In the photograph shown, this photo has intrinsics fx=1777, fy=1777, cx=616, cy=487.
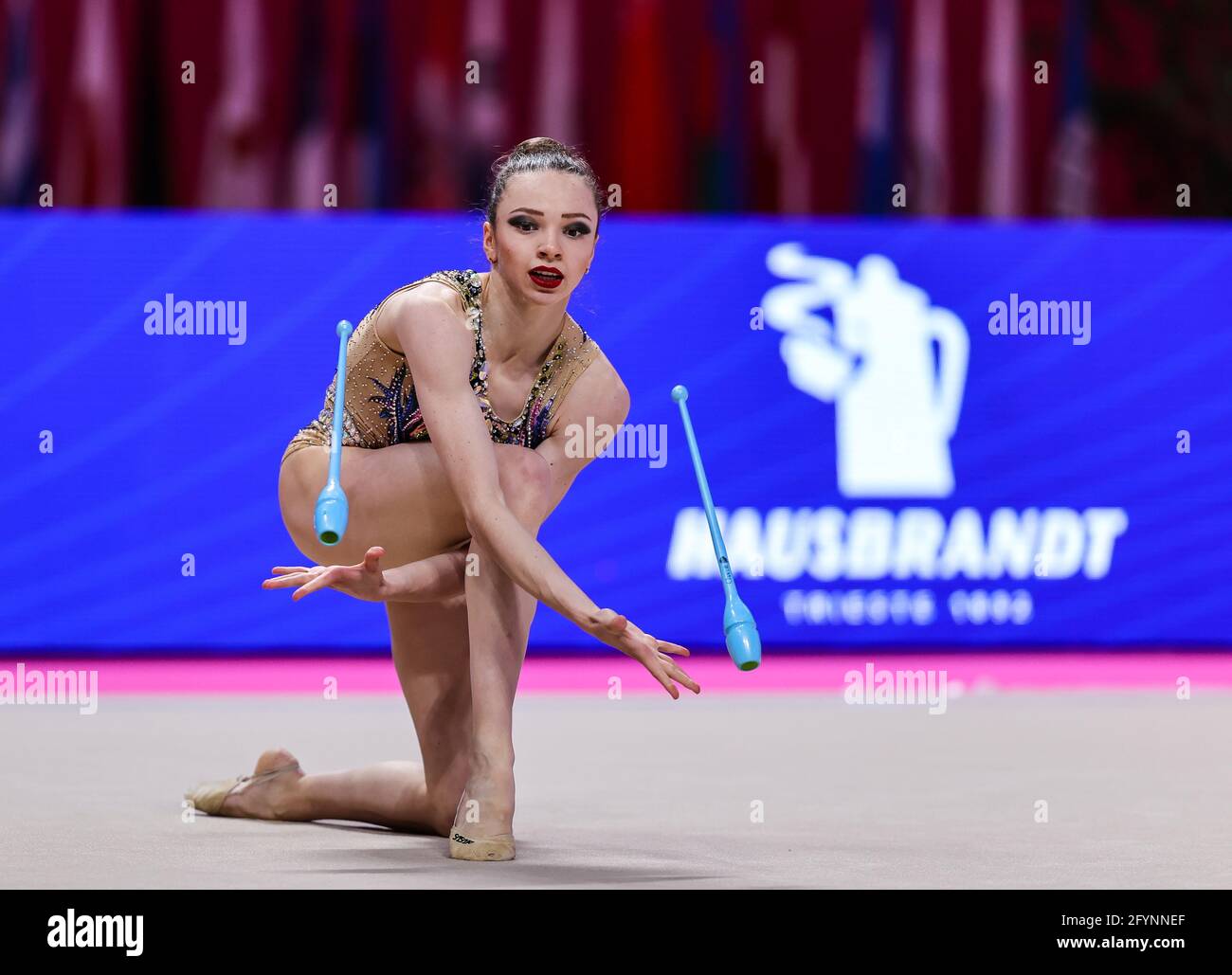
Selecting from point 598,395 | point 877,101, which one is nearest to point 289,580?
point 598,395

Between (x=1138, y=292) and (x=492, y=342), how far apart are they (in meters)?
3.58

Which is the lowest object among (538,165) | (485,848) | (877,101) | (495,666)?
(485,848)

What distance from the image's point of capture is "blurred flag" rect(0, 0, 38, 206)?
23.3 feet

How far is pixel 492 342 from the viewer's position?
9.00ft

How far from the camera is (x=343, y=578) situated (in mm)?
2461

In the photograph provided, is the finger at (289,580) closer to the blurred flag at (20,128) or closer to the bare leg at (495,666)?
the bare leg at (495,666)

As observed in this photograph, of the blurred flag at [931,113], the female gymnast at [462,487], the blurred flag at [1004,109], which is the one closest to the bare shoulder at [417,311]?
the female gymnast at [462,487]

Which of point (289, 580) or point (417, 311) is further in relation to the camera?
point (417, 311)

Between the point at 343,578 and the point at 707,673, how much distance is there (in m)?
3.08

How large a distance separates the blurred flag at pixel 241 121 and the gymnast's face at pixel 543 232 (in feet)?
15.9

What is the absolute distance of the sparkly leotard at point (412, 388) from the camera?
2.74m
